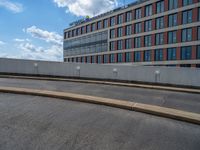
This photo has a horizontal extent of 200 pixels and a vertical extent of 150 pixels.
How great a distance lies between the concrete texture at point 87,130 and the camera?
3830 millimetres

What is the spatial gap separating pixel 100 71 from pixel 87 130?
45.6 ft

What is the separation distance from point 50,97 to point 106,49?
135 feet

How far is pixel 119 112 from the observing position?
6.12 m

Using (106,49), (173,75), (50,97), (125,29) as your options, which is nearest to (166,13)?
(125,29)

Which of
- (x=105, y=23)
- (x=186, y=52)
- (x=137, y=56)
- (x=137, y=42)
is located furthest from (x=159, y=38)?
(x=105, y=23)

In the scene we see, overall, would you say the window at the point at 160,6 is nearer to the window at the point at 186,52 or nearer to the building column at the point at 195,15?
the building column at the point at 195,15

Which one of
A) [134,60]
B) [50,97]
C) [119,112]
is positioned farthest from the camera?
[134,60]

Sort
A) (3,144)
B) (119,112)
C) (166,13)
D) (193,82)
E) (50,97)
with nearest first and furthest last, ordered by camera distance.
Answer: (3,144) → (119,112) → (50,97) → (193,82) → (166,13)

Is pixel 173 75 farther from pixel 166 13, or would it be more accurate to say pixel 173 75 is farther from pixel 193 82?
pixel 166 13

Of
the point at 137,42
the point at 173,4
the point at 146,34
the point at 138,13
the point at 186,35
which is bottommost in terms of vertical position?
the point at 137,42

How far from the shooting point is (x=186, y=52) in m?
33.4

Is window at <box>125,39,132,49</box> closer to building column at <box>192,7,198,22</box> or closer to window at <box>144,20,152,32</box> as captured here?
window at <box>144,20,152,32</box>

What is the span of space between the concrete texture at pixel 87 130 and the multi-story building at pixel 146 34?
32.0 meters

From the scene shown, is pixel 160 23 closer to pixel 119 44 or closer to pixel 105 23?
pixel 119 44
